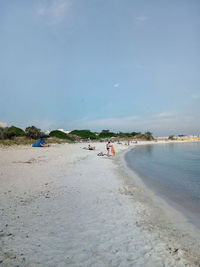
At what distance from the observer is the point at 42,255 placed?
10.3 feet

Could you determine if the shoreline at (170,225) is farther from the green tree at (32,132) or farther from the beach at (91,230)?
the green tree at (32,132)

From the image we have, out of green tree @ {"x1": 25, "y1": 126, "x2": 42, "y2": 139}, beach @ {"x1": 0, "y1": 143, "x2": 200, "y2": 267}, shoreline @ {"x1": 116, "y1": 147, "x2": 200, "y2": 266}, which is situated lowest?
shoreline @ {"x1": 116, "y1": 147, "x2": 200, "y2": 266}

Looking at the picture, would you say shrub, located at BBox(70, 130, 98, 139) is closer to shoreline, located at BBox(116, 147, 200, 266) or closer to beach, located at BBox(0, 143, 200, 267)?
beach, located at BBox(0, 143, 200, 267)

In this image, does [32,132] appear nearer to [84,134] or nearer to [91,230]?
[84,134]

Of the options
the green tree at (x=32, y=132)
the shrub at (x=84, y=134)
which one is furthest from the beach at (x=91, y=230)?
the shrub at (x=84, y=134)

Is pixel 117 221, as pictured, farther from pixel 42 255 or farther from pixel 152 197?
pixel 152 197

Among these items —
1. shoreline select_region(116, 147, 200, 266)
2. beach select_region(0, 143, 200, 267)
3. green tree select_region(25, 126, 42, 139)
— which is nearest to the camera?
beach select_region(0, 143, 200, 267)

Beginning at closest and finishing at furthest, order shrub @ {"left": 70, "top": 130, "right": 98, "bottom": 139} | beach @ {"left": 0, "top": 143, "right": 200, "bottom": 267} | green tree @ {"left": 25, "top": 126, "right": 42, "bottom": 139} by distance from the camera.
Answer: beach @ {"left": 0, "top": 143, "right": 200, "bottom": 267}
green tree @ {"left": 25, "top": 126, "right": 42, "bottom": 139}
shrub @ {"left": 70, "top": 130, "right": 98, "bottom": 139}

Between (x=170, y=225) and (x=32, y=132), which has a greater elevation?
(x=32, y=132)

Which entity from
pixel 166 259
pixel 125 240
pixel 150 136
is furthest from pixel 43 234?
Result: pixel 150 136

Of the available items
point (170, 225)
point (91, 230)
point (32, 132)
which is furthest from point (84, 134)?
point (91, 230)

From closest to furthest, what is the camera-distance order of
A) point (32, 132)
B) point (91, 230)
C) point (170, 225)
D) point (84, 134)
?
point (91, 230) < point (170, 225) < point (32, 132) < point (84, 134)

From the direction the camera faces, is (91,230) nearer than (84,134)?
Yes

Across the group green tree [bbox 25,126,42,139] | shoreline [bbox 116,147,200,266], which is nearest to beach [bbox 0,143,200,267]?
shoreline [bbox 116,147,200,266]
